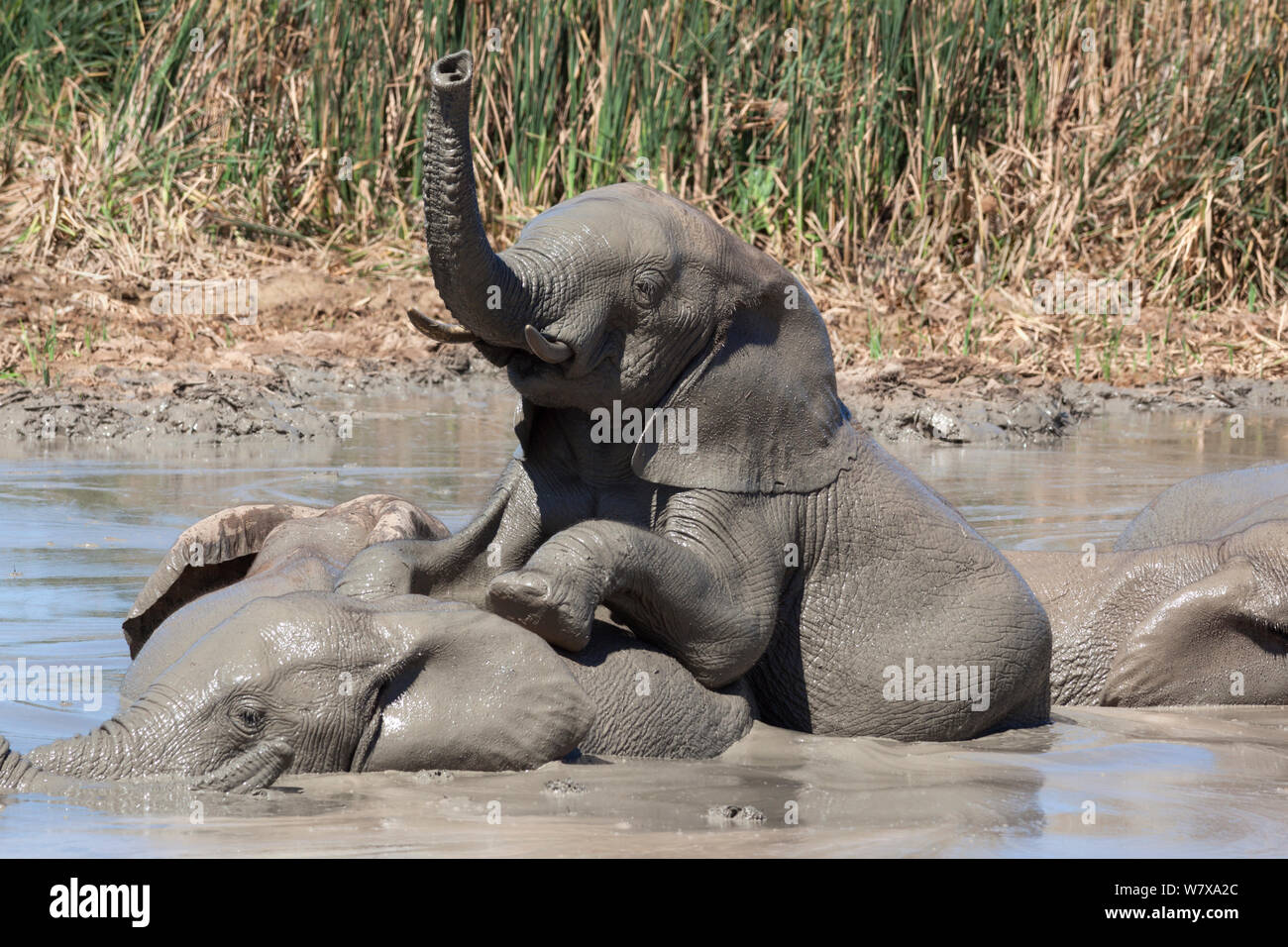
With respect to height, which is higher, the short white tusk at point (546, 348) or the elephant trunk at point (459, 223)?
the elephant trunk at point (459, 223)

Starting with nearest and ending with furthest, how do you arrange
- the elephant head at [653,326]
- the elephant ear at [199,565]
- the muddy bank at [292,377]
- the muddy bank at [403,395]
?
the elephant head at [653,326], the elephant ear at [199,565], the muddy bank at [403,395], the muddy bank at [292,377]

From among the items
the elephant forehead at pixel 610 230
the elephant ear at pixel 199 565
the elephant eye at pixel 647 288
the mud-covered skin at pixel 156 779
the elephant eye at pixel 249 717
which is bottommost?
the mud-covered skin at pixel 156 779

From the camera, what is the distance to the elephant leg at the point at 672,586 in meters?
4.39

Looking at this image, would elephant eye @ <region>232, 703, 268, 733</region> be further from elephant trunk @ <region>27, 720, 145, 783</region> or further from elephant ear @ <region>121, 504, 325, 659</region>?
elephant ear @ <region>121, 504, 325, 659</region>

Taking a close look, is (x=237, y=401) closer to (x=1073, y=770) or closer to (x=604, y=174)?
(x=604, y=174)

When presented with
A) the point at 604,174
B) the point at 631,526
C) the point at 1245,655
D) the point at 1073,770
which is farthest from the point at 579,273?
the point at 604,174

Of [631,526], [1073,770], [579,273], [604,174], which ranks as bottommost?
[1073,770]

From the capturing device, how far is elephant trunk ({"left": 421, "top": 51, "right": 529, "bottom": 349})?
→ 3.93 metres

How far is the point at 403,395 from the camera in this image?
1223 cm

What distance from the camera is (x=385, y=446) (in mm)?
10477

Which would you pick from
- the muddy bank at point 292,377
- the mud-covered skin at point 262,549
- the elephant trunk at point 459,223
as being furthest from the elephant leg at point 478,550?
the muddy bank at point 292,377

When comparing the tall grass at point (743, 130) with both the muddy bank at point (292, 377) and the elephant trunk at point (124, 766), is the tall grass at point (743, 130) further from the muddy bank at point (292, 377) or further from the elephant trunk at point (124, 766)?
the elephant trunk at point (124, 766)

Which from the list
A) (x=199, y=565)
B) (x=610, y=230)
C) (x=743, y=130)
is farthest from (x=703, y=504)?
(x=743, y=130)

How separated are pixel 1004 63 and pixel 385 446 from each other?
20.3 ft
